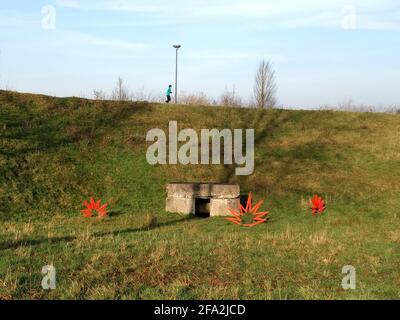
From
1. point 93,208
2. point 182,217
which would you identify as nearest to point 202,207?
point 182,217

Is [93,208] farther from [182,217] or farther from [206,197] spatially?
[206,197]

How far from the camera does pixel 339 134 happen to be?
2481 centimetres

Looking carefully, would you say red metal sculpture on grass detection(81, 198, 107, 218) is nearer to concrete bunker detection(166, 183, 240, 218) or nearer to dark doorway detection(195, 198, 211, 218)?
concrete bunker detection(166, 183, 240, 218)

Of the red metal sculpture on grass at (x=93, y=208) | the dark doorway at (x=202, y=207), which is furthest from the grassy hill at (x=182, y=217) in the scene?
the dark doorway at (x=202, y=207)

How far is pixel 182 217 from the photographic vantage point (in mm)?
14938

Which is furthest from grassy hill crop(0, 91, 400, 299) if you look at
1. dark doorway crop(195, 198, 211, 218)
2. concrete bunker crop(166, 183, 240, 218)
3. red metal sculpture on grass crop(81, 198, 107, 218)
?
dark doorway crop(195, 198, 211, 218)

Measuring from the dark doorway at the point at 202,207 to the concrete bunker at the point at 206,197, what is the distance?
59cm

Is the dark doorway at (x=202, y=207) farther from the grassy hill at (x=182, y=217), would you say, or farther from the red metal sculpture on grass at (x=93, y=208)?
the red metal sculpture on grass at (x=93, y=208)

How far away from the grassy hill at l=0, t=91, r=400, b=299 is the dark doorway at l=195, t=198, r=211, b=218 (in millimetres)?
1386

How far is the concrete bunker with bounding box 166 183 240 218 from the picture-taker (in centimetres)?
1536

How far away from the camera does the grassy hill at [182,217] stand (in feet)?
22.9

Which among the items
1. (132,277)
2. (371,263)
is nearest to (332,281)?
(371,263)

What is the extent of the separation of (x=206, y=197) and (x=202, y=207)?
3.34 feet
